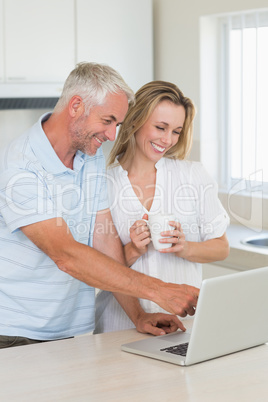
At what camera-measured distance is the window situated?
3572 millimetres

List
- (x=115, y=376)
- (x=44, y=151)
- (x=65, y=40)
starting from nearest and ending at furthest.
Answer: (x=115, y=376)
(x=44, y=151)
(x=65, y=40)

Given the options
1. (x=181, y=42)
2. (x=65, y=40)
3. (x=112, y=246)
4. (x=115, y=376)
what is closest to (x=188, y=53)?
(x=181, y=42)

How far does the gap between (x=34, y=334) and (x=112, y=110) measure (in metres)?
0.70

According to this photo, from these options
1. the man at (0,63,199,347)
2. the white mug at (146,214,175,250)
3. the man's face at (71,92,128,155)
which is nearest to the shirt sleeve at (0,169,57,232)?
the man at (0,63,199,347)

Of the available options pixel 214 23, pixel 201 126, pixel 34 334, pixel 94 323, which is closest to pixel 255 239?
pixel 201 126

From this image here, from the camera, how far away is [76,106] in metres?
1.88

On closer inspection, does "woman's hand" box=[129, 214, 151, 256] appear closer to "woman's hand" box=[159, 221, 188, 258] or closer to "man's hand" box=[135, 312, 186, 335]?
"woman's hand" box=[159, 221, 188, 258]

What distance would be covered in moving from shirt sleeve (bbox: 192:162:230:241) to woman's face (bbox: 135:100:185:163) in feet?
0.51

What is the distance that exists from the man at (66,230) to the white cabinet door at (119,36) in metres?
1.81

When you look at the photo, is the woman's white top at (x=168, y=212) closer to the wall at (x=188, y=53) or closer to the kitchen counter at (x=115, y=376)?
the kitchen counter at (x=115, y=376)

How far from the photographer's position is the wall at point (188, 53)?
363 cm

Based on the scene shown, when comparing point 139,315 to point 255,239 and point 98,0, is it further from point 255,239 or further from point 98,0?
point 98,0

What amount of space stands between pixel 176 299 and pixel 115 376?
315 millimetres

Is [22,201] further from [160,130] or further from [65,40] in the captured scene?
[65,40]
